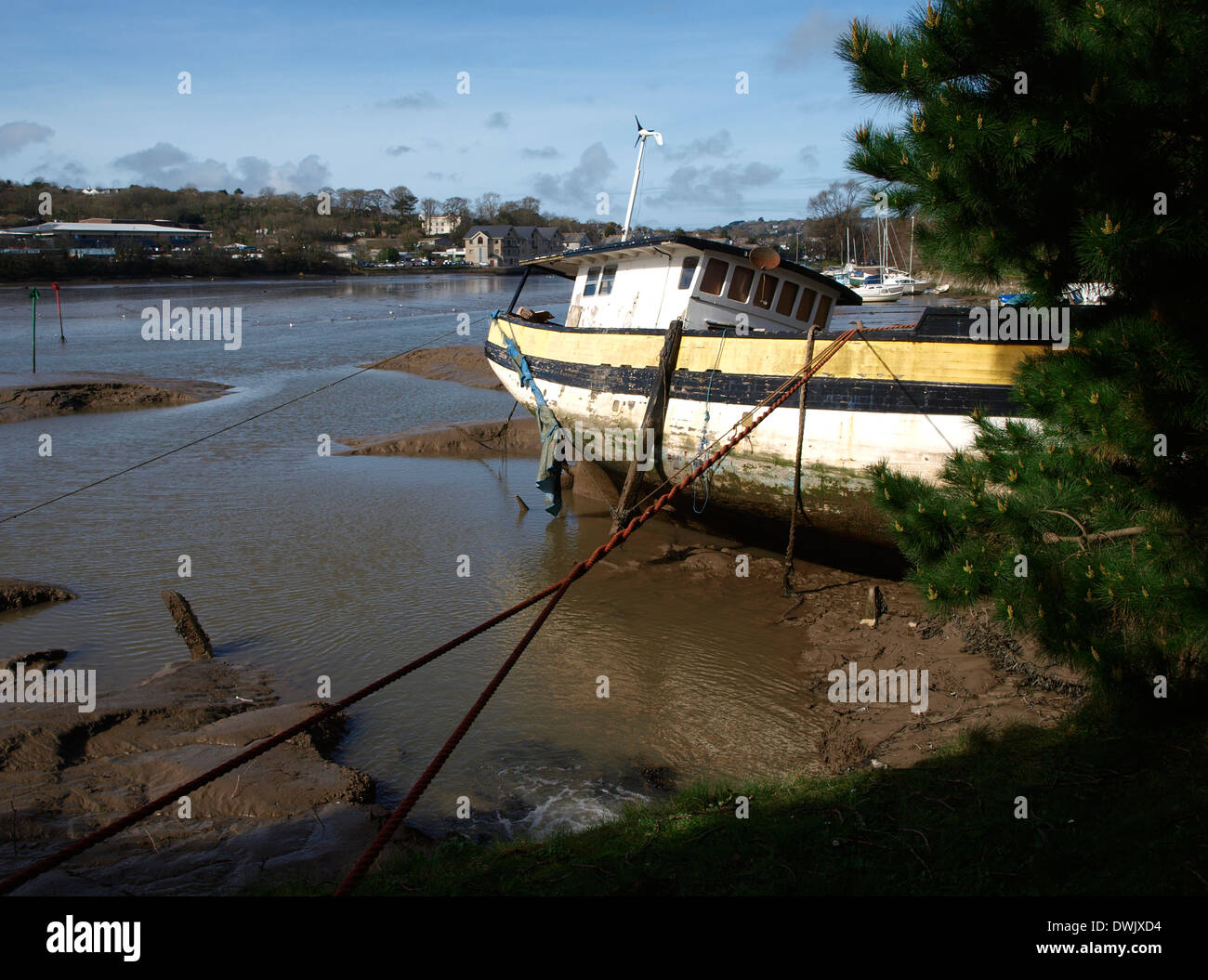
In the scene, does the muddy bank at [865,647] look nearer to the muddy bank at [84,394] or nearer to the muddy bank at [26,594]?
the muddy bank at [26,594]

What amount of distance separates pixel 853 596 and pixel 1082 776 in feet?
18.2

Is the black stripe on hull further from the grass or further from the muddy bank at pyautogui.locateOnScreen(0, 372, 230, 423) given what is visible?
the muddy bank at pyautogui.locateOnScreen(0, 372, 230, 423)

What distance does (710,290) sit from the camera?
12.7 meters

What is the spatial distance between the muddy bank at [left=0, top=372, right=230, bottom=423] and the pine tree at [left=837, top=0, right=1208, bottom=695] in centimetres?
2355

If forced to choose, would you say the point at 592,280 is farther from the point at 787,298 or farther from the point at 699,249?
the point at 787,298

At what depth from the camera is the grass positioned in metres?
4.31

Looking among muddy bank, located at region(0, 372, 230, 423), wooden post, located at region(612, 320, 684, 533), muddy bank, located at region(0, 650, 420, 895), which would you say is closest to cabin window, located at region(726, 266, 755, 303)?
wooden post, located at region(612, 320, 684, 533)

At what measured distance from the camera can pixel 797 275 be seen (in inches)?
508

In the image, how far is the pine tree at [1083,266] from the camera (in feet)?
15.6

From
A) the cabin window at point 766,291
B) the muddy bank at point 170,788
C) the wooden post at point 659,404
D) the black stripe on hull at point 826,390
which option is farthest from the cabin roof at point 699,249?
the muddy bank at point 170,788

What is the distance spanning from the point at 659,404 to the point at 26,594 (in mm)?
8137

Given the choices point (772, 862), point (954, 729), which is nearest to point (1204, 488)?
point (954, 729)
